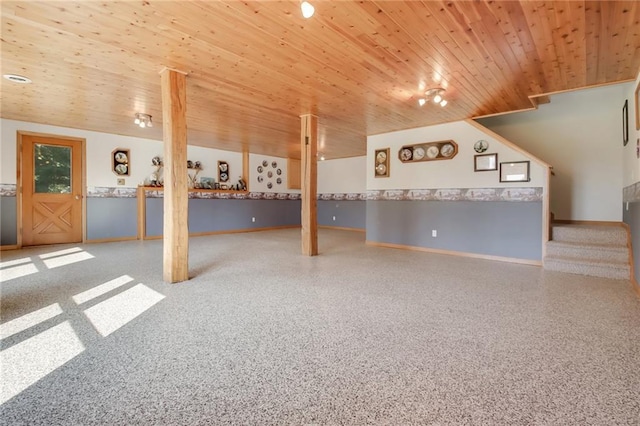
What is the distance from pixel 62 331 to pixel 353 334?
2103 mm

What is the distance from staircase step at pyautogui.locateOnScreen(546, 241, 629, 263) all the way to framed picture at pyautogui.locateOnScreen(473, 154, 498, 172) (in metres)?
1.47

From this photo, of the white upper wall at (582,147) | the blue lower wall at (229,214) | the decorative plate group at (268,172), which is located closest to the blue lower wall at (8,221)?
the blue lower wall at (229,214)

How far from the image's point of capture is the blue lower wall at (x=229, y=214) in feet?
23.6

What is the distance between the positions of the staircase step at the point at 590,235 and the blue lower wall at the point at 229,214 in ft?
23.6

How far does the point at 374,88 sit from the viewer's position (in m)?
3.93

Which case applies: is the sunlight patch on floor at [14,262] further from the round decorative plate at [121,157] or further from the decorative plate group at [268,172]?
the decorative plate group at [268,172]

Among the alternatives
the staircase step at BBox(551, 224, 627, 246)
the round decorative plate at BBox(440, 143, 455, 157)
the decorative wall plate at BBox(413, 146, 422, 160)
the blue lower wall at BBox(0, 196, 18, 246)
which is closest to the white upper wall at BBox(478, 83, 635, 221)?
the staircase step at BBox(551, 224, 627, 246)

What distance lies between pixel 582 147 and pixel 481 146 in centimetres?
187

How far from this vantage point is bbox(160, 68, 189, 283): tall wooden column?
3322 millimetres

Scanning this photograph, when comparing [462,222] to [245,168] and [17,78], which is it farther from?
[17,78]

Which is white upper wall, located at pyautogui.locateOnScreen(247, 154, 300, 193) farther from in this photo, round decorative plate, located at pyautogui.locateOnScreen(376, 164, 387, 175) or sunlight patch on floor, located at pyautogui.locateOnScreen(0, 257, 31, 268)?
sunlight patch on floor, located at pyautogui.locateOnScreen(0, 257, 31, 268)

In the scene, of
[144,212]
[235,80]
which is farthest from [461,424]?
[144,212]

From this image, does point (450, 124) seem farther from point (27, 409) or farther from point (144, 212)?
point (144, 212)

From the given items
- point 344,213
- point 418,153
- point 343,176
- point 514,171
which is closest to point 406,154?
point 418,153
